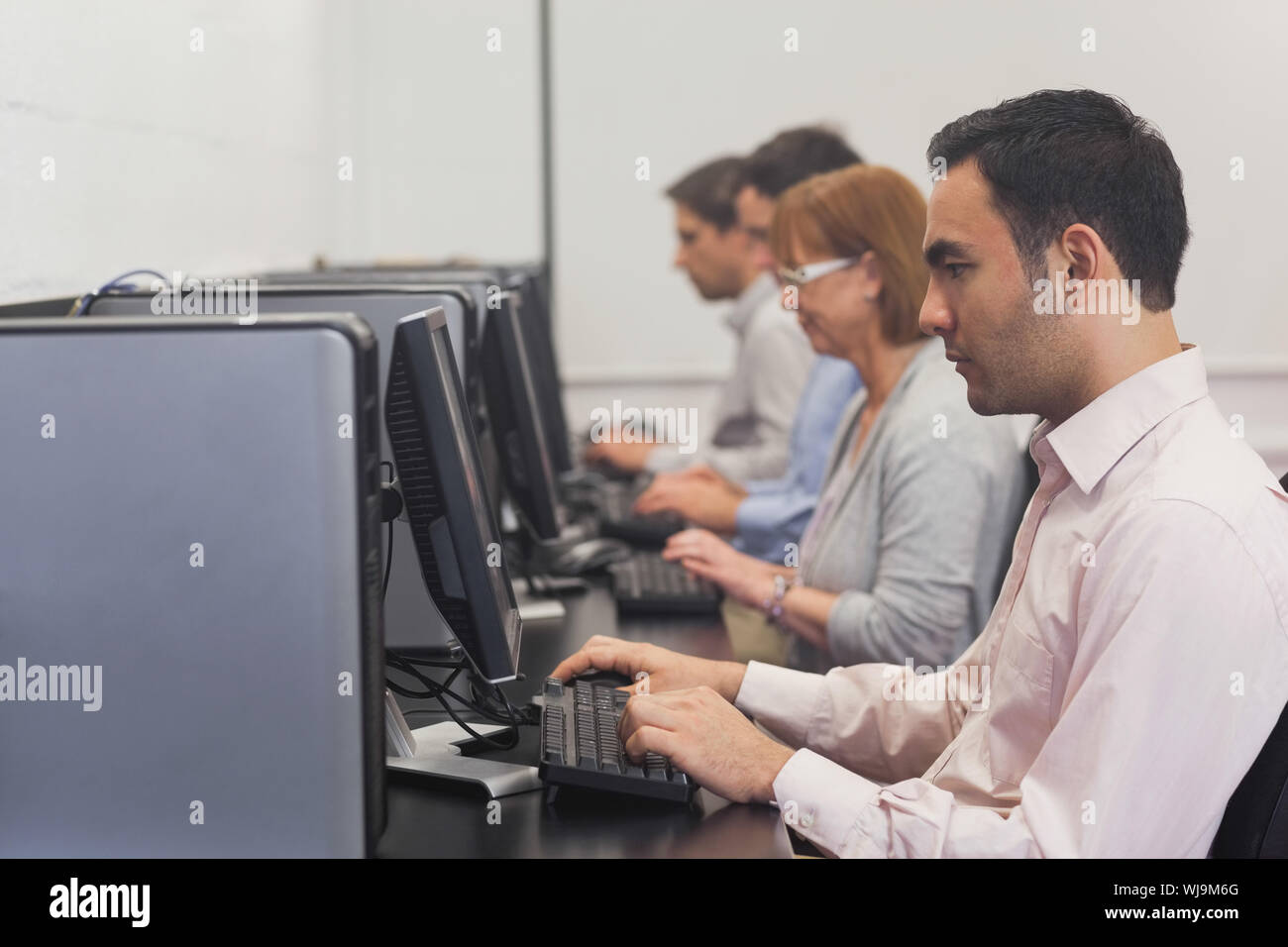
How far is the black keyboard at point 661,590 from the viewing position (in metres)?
1.92

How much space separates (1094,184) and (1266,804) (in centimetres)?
52

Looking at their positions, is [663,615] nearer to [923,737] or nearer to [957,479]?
[957,479]

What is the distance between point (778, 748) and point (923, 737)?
0.27 metres

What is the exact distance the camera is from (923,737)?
135cm

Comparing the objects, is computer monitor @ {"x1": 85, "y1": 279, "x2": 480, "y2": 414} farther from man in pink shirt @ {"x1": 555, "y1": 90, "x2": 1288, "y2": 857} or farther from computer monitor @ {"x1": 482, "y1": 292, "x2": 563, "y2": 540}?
man in pink shirt @ {"x1": 555, "y1": 90, "x2": 1288, "y2": 857}

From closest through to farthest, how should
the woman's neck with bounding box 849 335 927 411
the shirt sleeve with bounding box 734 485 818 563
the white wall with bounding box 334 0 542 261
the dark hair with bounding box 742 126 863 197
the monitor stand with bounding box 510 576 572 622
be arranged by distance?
1. the monitor stand with bounding box 510 576 572 622
2. the woman's neck with bounding box 849 335 927 411
3. the shirt sleeve with bounding box 734 485 818 563
4. the dark hair with bounding box 742 126 863 197
5. the white wall with bounding box 334 0 542 261

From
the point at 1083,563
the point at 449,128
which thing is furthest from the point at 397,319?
the point at 449,128

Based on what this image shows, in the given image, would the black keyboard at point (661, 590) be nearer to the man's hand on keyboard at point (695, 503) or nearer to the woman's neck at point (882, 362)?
the woman's neck at point (882, 362)

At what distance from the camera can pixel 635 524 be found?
95.9 inches

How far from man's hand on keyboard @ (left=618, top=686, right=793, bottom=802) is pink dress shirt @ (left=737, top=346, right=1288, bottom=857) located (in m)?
0.06

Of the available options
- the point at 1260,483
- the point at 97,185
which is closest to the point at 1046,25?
the point at 97,185

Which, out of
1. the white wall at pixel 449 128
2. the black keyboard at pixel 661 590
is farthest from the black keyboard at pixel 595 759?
the white wall at pixel 449 128

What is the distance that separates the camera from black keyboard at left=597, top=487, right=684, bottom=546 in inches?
94.4

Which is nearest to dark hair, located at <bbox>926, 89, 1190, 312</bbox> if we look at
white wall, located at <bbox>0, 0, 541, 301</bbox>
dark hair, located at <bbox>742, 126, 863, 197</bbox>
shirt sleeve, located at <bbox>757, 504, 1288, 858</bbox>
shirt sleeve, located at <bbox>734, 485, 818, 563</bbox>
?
shirt sleeve, located at <bbox>757, 504, 1288, 858</bbox>
